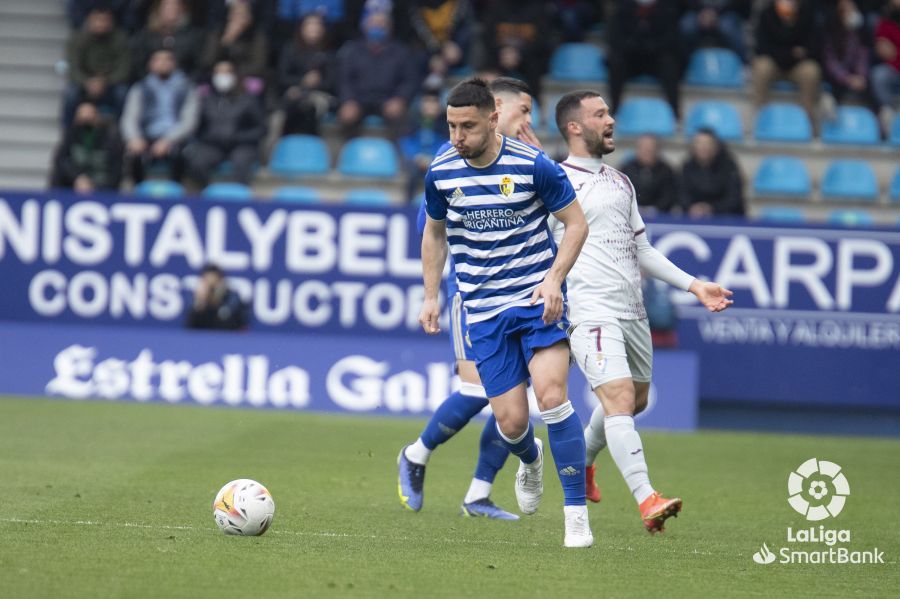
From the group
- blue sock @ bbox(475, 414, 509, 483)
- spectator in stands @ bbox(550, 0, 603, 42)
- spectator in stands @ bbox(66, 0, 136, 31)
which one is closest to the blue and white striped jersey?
blue sock @ bbox(475, 414, 509, 483)

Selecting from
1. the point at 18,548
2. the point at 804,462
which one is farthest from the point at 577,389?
the point at 18,548

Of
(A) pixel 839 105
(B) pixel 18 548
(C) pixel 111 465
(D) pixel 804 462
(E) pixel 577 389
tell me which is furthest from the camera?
(A) pixel 839 105

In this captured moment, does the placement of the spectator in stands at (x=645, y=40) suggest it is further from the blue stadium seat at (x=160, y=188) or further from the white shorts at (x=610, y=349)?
the white shorts at (x=610, y=349)

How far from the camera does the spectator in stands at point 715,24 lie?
1838cm

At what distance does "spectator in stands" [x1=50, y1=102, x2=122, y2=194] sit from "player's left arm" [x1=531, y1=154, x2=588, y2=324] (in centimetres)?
1040

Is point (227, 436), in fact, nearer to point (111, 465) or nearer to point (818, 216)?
point (111, 465)

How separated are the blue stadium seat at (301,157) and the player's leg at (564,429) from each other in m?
10.8

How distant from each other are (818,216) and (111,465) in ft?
34.3

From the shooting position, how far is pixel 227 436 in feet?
38.4

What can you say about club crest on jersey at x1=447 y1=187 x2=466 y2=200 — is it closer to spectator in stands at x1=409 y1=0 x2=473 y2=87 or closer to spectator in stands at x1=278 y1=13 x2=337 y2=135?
spectator in stands at x1=278 y1=13 x2=337 y2=135

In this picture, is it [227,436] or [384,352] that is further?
[384,352]

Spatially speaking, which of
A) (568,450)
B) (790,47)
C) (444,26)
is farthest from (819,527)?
(444,26)

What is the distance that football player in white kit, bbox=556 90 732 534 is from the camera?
7302 mm

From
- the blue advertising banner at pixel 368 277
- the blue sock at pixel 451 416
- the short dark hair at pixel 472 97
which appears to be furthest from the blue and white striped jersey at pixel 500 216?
the blue advertising banner at pixel 368 277
